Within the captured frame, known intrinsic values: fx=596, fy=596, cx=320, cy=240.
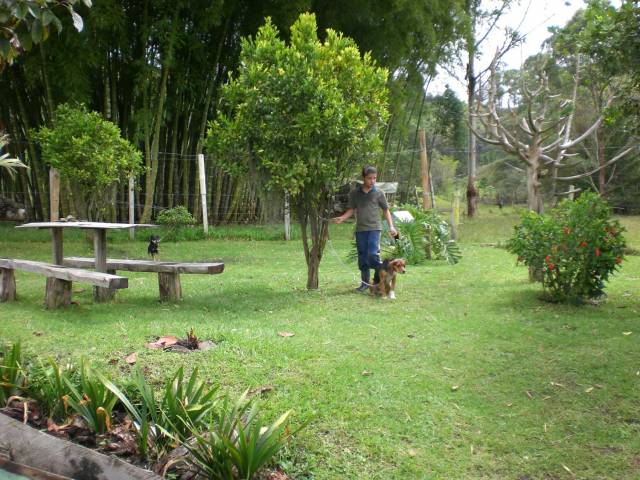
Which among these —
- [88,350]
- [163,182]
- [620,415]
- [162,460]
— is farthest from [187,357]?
[163,182]

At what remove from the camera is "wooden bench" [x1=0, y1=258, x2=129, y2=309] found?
A: 16.8 ft

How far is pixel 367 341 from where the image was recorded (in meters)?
4.74

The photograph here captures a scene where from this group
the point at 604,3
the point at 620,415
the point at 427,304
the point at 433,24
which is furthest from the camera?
the point at 433,24

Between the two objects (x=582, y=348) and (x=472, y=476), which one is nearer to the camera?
(x=472, y=476)

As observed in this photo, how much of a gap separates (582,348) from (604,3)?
328 cm

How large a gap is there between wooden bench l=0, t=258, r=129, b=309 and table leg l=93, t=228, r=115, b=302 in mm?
326

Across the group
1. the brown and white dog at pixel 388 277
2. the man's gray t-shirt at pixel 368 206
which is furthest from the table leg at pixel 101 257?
the brown and white dog at pixel 388 277

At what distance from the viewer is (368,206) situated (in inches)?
270

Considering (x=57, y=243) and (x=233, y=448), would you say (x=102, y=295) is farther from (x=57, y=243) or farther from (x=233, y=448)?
(x=233, y=448)

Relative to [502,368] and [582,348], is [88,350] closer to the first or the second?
[502,368]

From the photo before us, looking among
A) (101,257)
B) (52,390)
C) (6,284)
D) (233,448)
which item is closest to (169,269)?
(101,257)

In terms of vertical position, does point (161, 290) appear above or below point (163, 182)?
below

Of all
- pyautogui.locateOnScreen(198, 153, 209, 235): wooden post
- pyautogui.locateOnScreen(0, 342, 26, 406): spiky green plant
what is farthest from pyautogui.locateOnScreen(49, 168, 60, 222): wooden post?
pyautogui.locateOnScreen(0, 342, 26, 406): spiky green plant

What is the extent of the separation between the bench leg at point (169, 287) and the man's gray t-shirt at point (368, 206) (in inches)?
85.3
